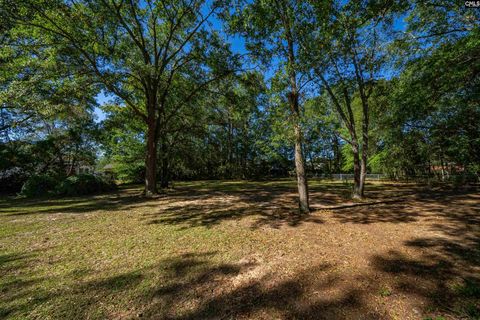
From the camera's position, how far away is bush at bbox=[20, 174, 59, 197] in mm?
12375

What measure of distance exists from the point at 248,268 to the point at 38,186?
16.1m

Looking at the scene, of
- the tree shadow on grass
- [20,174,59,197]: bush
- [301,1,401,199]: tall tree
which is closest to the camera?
the tree shadow on grass

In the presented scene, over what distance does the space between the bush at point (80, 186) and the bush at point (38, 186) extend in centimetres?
73

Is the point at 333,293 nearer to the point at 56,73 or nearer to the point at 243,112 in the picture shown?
the point at 243,112

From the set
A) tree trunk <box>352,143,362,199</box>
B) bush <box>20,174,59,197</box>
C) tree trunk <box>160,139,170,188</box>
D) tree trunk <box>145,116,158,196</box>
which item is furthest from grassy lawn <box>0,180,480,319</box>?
tree trunk <box>160,139,170,188</box>

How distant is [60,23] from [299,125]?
10640 millimetres

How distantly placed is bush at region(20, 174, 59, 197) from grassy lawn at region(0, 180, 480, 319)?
8.96m

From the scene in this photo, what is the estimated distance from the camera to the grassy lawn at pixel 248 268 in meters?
2.36

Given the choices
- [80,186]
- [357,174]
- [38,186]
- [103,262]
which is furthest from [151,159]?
[357,174]

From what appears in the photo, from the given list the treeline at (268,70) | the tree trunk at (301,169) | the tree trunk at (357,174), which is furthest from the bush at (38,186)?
the tree trunk at (357,174)

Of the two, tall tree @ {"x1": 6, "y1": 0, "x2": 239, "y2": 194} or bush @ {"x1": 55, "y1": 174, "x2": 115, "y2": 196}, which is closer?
tall tree @ {"x1": 6, "y1": 0, "x2": 239, "y2": 194}

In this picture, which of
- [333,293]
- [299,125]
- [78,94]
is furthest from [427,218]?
[78,94]

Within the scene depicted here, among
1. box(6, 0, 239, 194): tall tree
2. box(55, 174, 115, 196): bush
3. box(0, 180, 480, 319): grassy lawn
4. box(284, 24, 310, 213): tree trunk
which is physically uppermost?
box(6, 0, 239, 194): tall tree

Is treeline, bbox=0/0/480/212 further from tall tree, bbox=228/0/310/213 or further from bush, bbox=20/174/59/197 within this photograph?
bush, bbox=20/174/59/197
